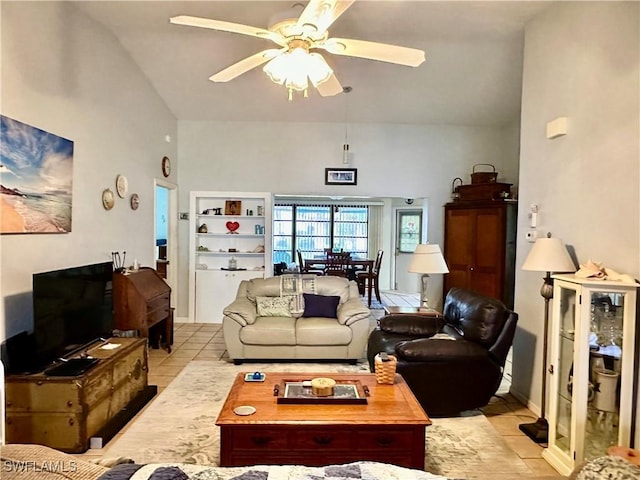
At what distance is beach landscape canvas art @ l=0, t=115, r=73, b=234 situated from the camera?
104 inches

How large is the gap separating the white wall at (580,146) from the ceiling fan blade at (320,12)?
1.75 m

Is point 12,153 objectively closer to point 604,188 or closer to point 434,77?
point 604,188

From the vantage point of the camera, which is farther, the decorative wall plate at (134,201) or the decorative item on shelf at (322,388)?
the decorative wall plate at (134,201)

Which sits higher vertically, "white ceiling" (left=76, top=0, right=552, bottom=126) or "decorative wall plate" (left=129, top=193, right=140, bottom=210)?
"white ceiling" (left=76, top=0, right=552, bottom=126)

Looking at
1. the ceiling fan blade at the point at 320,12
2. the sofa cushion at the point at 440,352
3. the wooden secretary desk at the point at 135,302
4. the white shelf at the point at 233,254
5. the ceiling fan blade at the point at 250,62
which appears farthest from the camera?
the white shelf at the point at 233,254

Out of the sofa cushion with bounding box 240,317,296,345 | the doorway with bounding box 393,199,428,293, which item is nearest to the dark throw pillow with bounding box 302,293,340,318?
the sofa cushion with bounding box 240,317,296,345

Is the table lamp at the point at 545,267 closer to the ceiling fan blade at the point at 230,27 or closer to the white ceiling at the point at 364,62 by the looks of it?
the white ceiling at the point at 364,62

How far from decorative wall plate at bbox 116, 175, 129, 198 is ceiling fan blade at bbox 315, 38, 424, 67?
2939mm

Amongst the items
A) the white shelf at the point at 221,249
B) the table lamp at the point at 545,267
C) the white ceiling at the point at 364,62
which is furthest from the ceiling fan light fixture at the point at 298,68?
the white shelf at the point at 221,249

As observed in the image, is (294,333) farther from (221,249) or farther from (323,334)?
(221,249)

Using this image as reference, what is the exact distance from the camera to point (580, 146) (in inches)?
110

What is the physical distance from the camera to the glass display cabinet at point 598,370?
2246mm

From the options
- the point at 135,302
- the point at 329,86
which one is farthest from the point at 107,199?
the point at 329,86

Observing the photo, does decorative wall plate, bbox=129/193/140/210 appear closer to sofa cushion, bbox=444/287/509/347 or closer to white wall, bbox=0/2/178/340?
white wall, bbox=0/2/178/340
